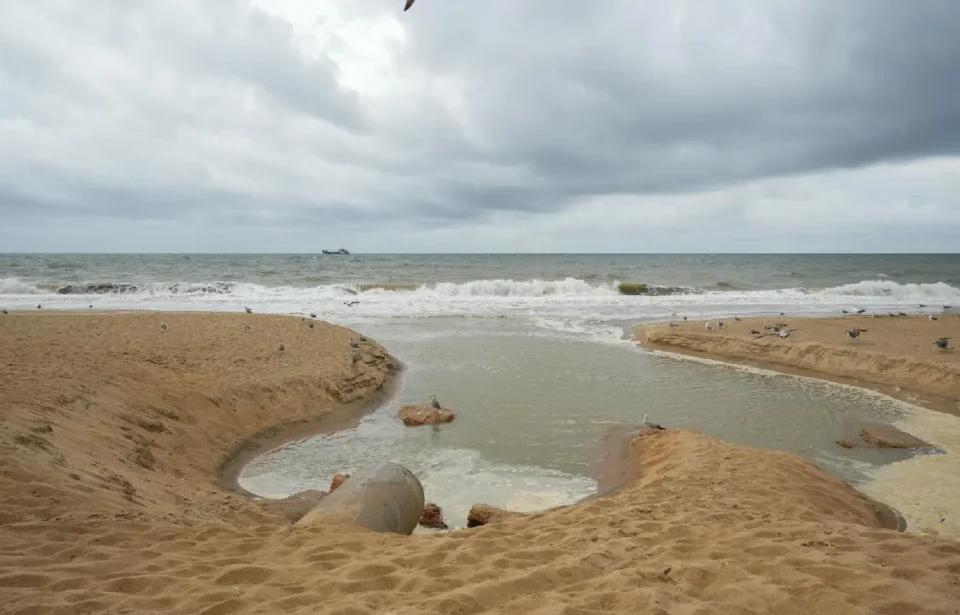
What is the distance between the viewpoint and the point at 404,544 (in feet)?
13.9

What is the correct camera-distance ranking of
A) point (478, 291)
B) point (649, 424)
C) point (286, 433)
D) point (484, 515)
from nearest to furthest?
point (484, 515) < point (286, 433) < point (649, 424) < point (478, 291)

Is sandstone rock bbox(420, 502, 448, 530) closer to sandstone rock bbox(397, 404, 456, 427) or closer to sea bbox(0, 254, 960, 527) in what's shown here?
sea bbox(0, 254, 960, 527)

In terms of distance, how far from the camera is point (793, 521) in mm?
4637

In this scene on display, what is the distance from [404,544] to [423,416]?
5107 millimetres

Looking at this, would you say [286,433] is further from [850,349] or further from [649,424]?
[850,349]

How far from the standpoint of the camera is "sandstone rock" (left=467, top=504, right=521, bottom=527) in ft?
17.8

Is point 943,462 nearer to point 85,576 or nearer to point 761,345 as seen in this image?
point 761,345

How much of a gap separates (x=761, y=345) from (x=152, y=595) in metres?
16.3

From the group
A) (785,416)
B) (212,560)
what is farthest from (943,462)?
(212,560)

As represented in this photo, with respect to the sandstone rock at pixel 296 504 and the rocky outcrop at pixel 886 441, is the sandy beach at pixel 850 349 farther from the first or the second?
the sandstone rock at pixel 296 504

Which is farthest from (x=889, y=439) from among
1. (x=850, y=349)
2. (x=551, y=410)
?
(x=850, y=349)

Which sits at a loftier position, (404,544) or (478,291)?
(478,291)

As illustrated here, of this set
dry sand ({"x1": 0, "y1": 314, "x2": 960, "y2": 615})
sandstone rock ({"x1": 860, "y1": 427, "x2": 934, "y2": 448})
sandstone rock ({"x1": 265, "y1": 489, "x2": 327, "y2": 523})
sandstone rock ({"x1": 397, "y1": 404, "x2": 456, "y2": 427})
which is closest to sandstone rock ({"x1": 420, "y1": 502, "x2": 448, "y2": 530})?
dry sand ({"x1": 0, "y1": 314, "x2": 960, "y2": 615})

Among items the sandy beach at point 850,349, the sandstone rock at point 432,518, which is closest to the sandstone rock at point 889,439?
the sandy beach at point 850,349
